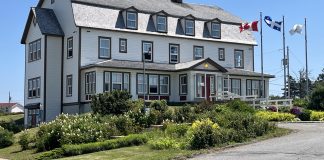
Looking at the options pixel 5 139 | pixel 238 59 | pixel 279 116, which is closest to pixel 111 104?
pixel 5 139

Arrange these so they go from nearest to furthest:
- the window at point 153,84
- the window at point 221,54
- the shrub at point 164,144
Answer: the shrub at point 164,144 < the window at point 153,84 < the window at point 221,54

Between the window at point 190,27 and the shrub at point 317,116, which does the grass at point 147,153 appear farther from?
the window at point 190,27

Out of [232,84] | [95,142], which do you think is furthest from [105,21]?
[95,142]

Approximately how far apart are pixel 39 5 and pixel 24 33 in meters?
2.95

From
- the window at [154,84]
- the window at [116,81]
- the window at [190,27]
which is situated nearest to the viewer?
the window at [116,81]

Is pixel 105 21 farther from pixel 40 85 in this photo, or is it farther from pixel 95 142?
pixel 95 142

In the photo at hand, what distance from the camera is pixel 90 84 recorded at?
41.1m

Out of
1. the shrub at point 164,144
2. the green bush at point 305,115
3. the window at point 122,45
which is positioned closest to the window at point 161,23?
the window at point 122,45

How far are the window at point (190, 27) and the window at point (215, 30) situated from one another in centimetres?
240

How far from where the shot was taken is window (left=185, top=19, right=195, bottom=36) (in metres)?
48.1

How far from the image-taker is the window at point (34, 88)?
44.8m

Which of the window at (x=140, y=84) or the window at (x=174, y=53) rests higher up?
the window at (x=174, y=53)

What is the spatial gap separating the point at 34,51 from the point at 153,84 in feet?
36.3

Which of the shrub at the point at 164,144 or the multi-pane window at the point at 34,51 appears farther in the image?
the multi-pane window at the point at 34,51
